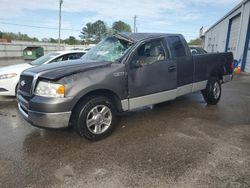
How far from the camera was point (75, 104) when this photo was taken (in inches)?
130

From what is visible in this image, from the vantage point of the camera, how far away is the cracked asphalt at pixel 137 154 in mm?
2602

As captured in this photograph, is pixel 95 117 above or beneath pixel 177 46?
beneath

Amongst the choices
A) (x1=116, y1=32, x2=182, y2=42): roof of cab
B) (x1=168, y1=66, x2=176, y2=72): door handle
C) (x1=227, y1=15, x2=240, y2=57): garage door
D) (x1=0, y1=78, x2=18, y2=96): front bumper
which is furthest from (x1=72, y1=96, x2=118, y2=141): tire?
(x1=227, y1=15, x2=240, y2=57): garage door

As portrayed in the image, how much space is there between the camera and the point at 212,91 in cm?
580

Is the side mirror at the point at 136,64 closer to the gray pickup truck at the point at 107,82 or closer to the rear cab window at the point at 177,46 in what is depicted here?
the gray pickup truck at the point at 107,82

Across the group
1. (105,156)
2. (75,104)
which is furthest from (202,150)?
(75,104)

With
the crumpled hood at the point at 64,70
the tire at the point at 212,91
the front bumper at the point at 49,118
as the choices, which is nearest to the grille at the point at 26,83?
the crumpled hood at the point at 64,70

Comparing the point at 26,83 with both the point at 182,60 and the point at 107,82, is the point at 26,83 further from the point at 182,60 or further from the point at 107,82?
the point at 182,60

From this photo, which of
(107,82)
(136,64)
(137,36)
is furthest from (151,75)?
(107,82)

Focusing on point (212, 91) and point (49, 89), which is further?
point (212, 91)

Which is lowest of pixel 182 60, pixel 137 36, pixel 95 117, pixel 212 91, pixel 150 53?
pixel 95 117

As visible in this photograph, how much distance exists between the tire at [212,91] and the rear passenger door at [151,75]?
1.59 m

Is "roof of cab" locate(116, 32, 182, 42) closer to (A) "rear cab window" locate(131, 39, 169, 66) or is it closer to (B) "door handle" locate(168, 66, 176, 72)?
(A) "rear cab window" locate(131, 39, 169, 66)

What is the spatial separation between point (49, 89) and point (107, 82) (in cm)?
94
